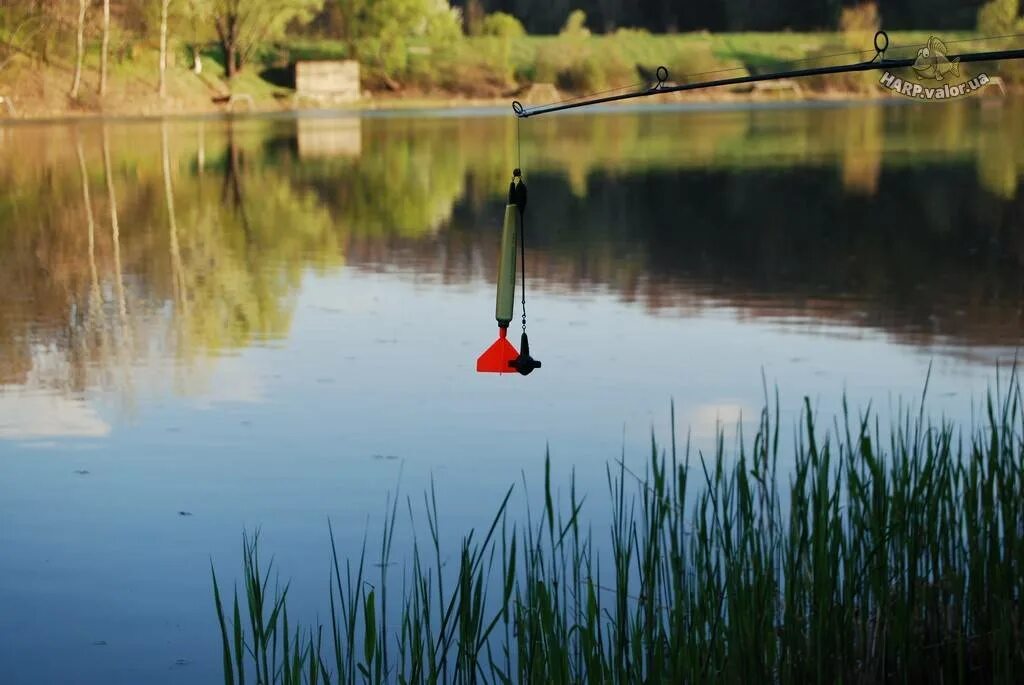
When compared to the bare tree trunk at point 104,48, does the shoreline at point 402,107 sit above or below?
below

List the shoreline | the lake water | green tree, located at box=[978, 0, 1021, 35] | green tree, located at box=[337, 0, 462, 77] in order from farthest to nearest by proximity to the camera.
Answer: green tree, located at box=[978, 0, 1021, 35], green tree, located at box=[337, 0, 462, 77], the shoreline, the lake water

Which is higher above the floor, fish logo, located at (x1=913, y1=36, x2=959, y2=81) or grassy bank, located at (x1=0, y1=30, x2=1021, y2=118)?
fish logo, located at (x1=913, y1=36, x2=959, y2=81)

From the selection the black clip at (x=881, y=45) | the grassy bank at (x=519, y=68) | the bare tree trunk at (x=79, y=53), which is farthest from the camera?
the grassy bank at (x=519, y=68)

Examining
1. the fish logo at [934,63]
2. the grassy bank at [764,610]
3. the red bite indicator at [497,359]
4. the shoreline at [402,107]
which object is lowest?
the shoreline at [402,107]

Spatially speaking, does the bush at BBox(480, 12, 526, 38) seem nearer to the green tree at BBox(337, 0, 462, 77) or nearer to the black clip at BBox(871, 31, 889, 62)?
the green tree at BBox(337, 0, 462, 77)

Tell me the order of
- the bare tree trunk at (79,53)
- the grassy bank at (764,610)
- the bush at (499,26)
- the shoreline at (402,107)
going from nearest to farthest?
1. the grassy bank at (764,610)
2. the bare tree trunk at (79,53)
3. the shoreline at (402,107)
4. the bush at (499,26)

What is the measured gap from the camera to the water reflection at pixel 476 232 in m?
14.1

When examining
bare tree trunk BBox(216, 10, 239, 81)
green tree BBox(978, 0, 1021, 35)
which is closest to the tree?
bare tree trunk BBox(216, 10, 239, 81)

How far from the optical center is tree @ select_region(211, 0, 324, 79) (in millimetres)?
70000

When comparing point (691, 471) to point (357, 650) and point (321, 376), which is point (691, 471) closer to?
point (357, 650)

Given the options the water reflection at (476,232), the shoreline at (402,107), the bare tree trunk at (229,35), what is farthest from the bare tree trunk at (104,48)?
the water reflection at (476,232)

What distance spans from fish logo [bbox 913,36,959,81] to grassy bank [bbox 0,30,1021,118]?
6221 cm

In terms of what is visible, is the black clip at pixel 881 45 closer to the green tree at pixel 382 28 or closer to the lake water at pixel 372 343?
the lake water at pixel 372 343

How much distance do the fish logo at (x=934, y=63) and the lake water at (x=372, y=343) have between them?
8.71 feet
